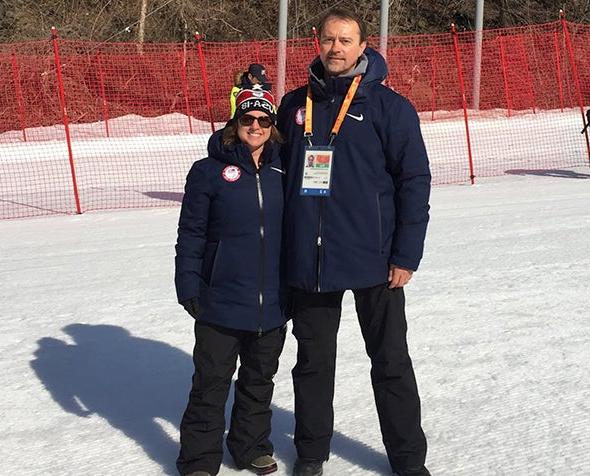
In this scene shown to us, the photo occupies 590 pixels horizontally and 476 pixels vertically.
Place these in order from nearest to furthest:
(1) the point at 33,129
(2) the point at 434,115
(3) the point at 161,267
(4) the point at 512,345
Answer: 1. (4) the point at 512,345
2. (3) the point at 161,267
3. (1) the point at 33,129
4. (2) the point at 434,115

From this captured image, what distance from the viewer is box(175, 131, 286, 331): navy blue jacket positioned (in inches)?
147

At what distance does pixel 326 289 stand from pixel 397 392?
0.49 meters

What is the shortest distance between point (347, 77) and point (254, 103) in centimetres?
38

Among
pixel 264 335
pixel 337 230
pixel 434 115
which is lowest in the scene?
pixel 434 115

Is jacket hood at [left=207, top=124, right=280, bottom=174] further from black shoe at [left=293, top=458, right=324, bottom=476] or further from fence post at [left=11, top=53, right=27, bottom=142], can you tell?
fence post at [left=11, top=53, right=27, bottom=142]

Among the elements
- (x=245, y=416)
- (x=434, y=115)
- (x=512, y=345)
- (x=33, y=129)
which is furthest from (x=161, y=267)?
(x=434, y=115)

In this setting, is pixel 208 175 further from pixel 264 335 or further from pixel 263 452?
pixel 263 452

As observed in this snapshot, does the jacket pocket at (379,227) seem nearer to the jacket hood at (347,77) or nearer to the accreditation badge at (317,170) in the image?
the accreditation badge at (317,170)

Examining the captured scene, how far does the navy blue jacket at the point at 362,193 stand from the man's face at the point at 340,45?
0.14 ft

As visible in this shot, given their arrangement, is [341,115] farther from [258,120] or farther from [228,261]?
[228,261]

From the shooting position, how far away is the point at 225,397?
3914mm

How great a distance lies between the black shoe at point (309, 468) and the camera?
390 centimetres

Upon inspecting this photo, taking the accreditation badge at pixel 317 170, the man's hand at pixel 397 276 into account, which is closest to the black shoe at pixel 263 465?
the man's hand at pixel 397 276

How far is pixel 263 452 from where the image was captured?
402 centimetres
